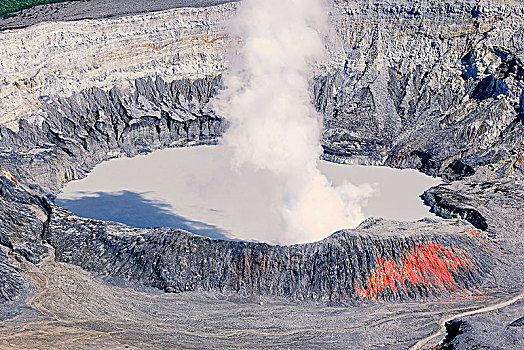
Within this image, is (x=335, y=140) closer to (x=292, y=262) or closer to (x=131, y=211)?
(x=131, y=211)

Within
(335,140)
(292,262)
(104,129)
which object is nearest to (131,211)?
(104,129)

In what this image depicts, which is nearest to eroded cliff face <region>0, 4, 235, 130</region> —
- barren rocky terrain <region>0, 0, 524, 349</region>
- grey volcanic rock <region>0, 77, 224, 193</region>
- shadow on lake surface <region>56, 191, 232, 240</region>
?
barren rocky terrain <region>0, 0, 524, 349</region>

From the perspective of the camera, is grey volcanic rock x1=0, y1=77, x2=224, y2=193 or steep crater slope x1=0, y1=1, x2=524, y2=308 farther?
grey volcanic rock x1=0, y1=77, x2=224, y2=193

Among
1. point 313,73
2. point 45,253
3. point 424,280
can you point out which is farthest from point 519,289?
point 313,73

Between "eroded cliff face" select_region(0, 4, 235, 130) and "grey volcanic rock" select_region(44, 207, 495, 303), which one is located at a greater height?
"eroded cliff face" select_region(0, 4, 235, 130)

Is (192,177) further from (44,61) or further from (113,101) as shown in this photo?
(44,61)

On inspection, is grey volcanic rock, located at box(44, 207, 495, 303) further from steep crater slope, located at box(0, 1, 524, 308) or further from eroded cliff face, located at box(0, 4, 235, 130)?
eroded cliff face, located at box(0, 4, 235, 130)
